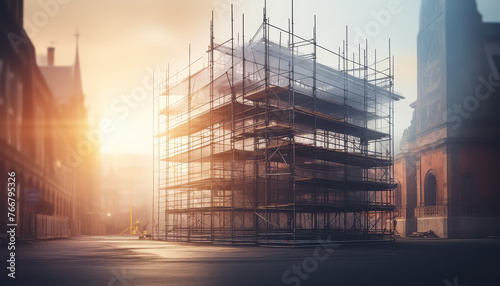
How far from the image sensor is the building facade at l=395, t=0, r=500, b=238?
37156 mm

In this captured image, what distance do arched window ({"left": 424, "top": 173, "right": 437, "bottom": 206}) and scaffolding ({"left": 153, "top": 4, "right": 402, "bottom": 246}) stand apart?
736 cm

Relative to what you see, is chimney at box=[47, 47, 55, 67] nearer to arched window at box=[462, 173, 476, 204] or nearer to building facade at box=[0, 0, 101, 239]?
building facade at box=[0, 0, 101, 239]

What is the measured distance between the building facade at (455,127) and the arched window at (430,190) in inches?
3.0

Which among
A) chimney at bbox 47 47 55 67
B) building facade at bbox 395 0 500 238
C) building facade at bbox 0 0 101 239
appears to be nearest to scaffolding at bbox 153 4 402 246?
building facade at bbox 395 0 500 238

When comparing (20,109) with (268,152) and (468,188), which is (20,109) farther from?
(468,188)

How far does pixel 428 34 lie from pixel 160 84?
23336 millimetres

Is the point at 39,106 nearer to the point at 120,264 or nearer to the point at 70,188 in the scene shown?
the point at 120,264

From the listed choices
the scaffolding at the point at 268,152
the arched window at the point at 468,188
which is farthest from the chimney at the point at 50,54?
the arched window at the point at 468,188

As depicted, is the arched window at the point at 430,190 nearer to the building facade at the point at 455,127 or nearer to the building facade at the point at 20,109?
the building facade at the point at 455,127

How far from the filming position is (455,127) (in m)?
39.1

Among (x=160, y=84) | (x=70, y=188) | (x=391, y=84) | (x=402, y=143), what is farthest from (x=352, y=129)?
(x=70, y=188)

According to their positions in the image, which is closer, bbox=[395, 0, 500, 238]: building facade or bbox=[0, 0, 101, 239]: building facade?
bbox=[0, 0, 101, 239]: building facade

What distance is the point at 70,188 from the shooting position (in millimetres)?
47938

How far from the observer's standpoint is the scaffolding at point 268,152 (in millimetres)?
27016
